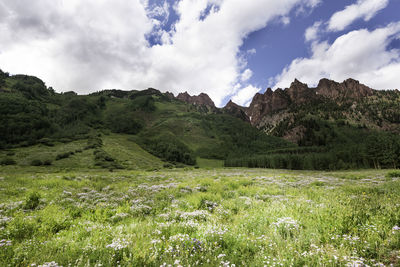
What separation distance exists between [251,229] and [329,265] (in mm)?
2303

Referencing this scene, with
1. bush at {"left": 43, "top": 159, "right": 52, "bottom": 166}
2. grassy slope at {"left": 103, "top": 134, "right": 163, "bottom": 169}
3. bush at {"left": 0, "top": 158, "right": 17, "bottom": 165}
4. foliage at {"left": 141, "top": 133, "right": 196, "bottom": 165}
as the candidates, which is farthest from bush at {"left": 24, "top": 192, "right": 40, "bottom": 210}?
foliage at {"left": 141, "top": 133, "right": 196, "bottom": 165}

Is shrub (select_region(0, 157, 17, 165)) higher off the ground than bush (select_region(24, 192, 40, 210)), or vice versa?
shrub (select_region(0, 157, 17, 165))

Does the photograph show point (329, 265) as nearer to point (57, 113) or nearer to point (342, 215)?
point (342, 215)

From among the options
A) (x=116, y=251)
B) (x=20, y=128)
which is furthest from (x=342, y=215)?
(x=20, y=128)

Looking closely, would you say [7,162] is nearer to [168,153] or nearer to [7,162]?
[7,162]

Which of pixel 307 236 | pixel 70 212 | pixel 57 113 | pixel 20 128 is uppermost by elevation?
pixel 57 113

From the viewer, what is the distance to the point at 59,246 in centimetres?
423

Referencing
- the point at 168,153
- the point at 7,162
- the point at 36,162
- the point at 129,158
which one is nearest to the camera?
the point at 7,162

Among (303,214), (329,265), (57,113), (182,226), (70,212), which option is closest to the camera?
(329,265)

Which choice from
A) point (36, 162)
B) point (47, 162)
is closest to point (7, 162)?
point (36, 162)

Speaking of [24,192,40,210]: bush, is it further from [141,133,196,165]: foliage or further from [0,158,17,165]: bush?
[141,133,196,165]: foliage

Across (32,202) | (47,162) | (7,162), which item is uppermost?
(7,162)

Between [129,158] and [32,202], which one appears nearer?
[32,202]

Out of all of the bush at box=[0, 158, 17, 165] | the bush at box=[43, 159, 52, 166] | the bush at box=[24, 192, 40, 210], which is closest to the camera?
the bush at box=[24, 192, 40, 210]
